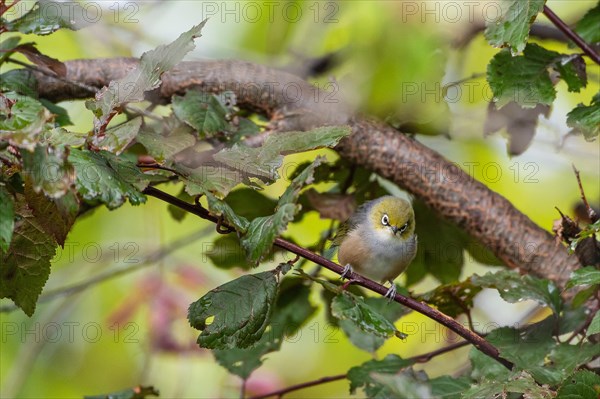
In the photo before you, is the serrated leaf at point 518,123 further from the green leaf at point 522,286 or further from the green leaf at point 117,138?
the green leaf at point 117,138

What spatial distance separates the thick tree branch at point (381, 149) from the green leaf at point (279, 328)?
0.41 m

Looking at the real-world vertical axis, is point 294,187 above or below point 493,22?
below

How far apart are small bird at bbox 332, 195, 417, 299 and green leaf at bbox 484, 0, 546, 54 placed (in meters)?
1.01

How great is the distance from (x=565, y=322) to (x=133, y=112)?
1.25m

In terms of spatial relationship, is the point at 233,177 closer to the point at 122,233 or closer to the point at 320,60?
the point at 320,60

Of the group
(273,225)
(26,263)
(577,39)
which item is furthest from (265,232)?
(577,39)

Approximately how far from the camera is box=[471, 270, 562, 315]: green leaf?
70.7 inches

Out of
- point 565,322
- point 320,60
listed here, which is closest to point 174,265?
point 320,60

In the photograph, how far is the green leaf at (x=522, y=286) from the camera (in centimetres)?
180

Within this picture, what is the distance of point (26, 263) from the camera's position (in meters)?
1.56

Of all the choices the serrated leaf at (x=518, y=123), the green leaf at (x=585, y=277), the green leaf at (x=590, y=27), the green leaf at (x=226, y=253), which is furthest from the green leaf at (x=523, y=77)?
the green leaf at (x=226, y=253)

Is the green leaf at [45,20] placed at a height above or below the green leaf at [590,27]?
below

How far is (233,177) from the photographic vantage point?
1.46m

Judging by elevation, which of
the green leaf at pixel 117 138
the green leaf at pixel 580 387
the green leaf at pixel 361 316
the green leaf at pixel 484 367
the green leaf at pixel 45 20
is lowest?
the green leaf at pixel 484 367
